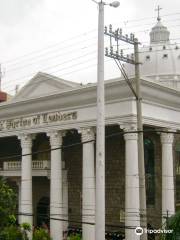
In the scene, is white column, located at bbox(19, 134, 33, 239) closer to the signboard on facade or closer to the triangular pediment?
the signboard on facade

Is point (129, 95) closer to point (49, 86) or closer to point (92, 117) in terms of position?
point (92, 117)

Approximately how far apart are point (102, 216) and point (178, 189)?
1690 cm

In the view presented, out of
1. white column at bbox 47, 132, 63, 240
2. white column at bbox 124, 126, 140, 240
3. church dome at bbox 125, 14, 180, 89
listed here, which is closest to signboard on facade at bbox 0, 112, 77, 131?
white column at bbox 47, 132, 63, 240

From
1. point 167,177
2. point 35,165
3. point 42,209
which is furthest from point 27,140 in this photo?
point 167,177

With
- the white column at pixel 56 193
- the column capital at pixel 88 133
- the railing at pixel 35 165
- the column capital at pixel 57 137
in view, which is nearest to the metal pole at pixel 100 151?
the column capital at pixel 88 133

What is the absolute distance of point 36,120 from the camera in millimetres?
27406

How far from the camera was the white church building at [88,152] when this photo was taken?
22438 mm

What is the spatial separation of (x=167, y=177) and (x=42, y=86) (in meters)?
9.06

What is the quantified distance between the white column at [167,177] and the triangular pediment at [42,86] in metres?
5.79

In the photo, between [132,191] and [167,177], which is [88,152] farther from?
[167,177]

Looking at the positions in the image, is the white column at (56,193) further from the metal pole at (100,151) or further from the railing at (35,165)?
the metal pole at (100,151)

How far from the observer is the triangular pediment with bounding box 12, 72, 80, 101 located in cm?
2591

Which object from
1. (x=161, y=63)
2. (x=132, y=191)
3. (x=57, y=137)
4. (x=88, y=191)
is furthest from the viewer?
(x=161, y=63)

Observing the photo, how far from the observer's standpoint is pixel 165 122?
24141 mm
